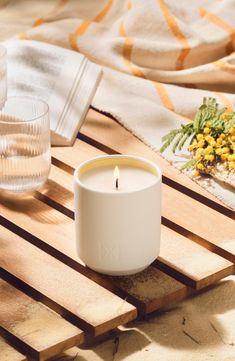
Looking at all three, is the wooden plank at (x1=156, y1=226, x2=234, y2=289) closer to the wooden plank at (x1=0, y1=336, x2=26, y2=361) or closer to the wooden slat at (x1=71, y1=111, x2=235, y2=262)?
the wooden slat at (x1=71, y1=111, x2=235, y2=262)

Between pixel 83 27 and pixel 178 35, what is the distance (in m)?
0.19

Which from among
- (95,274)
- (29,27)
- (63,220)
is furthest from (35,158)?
(29,27)

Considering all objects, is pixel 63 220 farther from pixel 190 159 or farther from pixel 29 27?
pixel 29 27

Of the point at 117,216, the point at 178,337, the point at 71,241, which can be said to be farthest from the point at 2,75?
the point at 178,337

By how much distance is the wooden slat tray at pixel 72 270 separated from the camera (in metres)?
1.11

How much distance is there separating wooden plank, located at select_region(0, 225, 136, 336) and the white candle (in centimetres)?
4

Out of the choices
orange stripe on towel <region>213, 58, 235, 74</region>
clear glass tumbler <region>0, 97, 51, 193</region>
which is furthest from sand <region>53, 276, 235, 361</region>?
orange stripe on towel <region>213, 58, 235, 74</region>

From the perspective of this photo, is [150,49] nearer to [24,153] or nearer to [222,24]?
[222,24]

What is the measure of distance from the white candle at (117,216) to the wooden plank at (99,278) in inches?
0.8

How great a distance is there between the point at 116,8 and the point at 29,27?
0.18 m

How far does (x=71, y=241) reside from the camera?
1290 mm

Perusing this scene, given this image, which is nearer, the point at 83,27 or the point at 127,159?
the point at 127,159

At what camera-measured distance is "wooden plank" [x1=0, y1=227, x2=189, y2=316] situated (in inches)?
45.9

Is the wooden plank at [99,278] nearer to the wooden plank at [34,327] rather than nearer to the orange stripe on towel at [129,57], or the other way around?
the wooden plank at [34,327]
